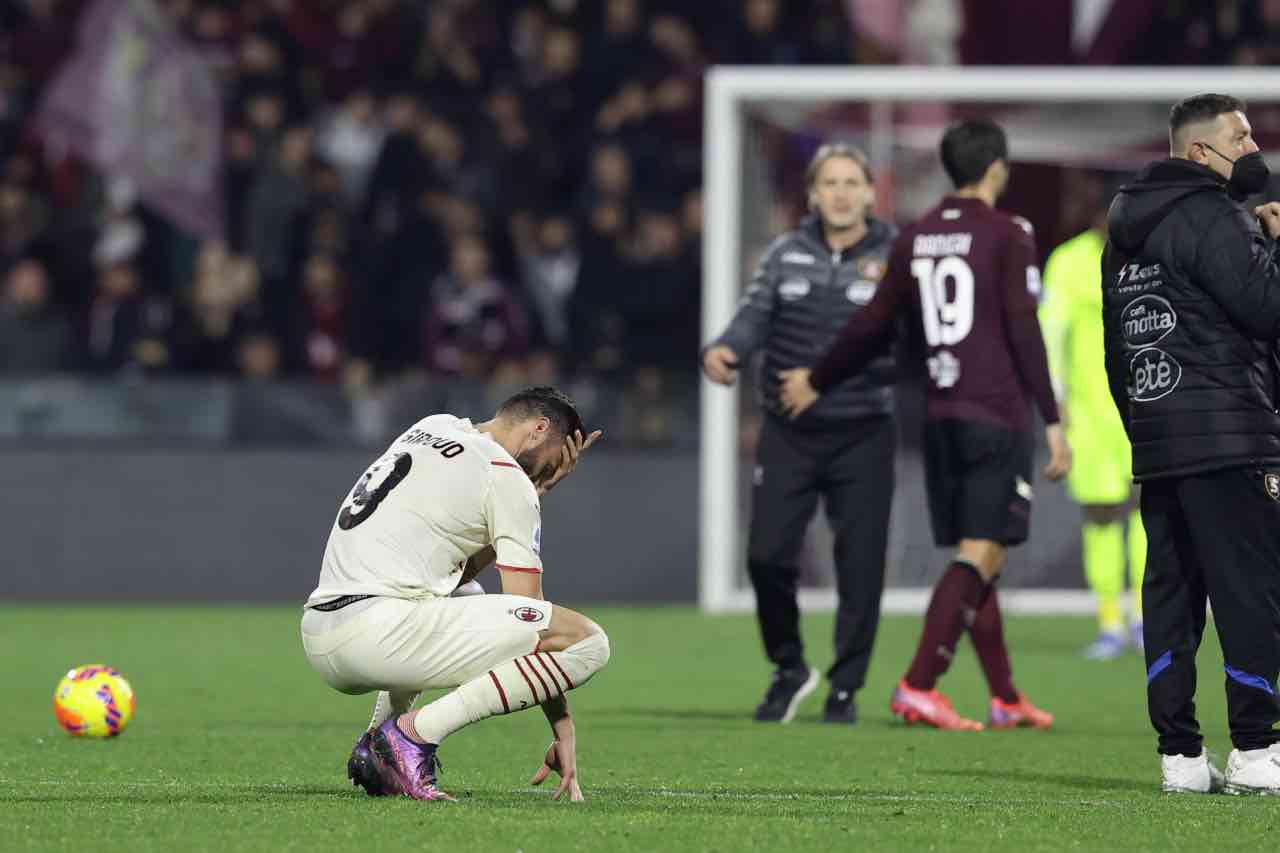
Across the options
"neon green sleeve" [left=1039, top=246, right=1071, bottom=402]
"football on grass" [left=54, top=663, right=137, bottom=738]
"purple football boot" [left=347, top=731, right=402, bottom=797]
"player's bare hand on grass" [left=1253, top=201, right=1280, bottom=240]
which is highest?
"player's bare hand on grass" [left=1253, top=201, right=1280, bottom=240]

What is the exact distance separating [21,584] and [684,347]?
174 inches

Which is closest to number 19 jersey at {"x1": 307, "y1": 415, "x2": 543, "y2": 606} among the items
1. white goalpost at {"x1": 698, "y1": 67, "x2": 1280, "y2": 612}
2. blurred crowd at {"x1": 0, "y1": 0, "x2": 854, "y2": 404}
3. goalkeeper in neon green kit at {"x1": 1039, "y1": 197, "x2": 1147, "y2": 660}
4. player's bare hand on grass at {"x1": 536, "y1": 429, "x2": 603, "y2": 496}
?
player's bare hand on grass at {"x1": 536, "y1": 429, "x2": 603, "y2": 496}

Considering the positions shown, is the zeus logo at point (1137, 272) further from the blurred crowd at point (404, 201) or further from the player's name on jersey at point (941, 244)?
the blurred crowd at point (404, 201)

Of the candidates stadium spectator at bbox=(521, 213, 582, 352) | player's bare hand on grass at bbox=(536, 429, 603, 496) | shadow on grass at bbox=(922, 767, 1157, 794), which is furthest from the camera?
stadium spectator at bbox=(521, 213, 582, 352)

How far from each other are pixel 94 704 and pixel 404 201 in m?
8.34

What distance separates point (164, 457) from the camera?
1480cm

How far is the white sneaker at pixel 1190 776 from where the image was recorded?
21.1 feet

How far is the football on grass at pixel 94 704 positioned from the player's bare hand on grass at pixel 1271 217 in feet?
13.2

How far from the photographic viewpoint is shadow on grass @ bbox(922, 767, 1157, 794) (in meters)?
6.61

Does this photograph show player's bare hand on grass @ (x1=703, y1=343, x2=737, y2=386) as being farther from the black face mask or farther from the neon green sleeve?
the neon green sleeve

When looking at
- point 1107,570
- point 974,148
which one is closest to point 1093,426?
point 1107,570

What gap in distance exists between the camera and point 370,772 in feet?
20.0

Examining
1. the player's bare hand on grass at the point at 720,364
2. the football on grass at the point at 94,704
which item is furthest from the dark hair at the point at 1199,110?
the football on grass at the point at 94,704

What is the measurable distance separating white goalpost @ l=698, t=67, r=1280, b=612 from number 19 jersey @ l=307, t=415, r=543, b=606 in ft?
25.8
